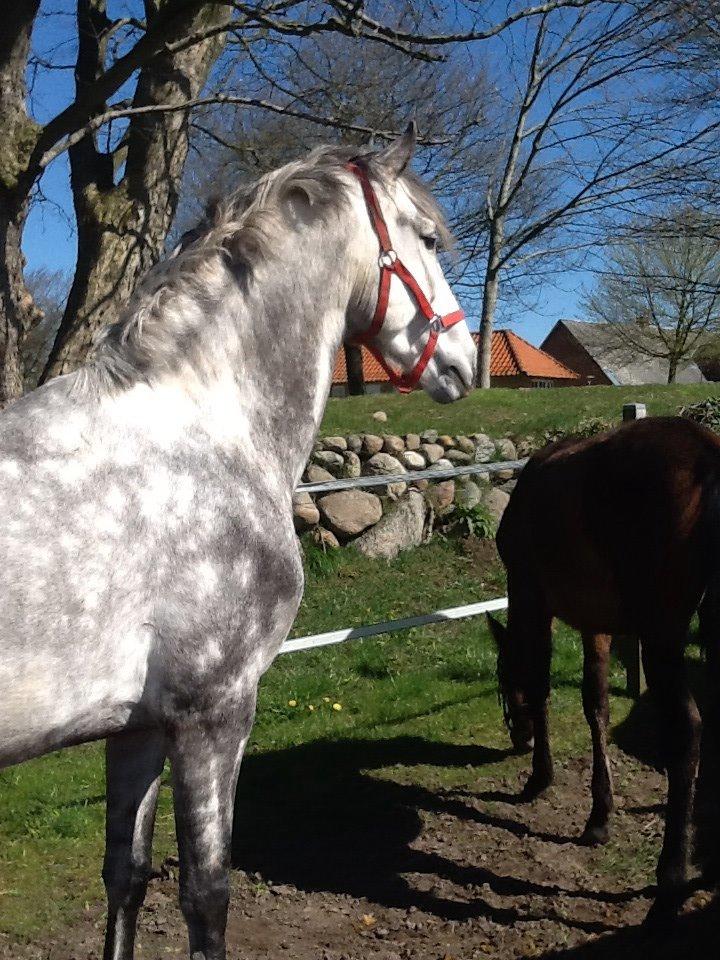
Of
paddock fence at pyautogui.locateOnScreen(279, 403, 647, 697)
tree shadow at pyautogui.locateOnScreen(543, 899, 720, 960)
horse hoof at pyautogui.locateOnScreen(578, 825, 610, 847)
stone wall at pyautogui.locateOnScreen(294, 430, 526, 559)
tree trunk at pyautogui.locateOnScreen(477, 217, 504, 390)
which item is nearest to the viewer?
tree shadow at pyautogui.locateOnScreen(543, 899, 720, 960)

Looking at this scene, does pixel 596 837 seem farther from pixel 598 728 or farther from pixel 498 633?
pixel 498 633

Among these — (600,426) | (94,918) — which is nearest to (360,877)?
(94,918)

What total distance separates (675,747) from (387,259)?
6.87 feet

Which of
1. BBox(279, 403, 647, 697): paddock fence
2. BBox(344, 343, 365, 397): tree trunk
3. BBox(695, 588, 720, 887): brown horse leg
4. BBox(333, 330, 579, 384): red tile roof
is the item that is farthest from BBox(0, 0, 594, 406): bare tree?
BBox(333, 330, 579, 384): red tile roof

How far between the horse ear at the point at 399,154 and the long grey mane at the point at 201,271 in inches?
5.9

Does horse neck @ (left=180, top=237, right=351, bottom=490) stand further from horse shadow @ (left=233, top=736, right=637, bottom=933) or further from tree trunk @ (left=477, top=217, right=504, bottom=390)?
tree trunk @ (left=477, top=217, right=504, bottom=390)

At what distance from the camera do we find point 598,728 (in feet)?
13.5

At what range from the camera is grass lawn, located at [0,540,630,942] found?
3.80 metres

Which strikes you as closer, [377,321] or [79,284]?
[377,321]

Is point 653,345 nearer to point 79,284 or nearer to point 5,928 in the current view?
point 79,284

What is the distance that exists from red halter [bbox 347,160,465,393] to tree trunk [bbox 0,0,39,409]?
299 cm

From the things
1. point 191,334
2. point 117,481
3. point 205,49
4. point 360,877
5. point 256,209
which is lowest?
point 360,877

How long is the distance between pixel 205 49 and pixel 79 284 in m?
1.90

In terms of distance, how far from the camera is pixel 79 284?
562 cm
